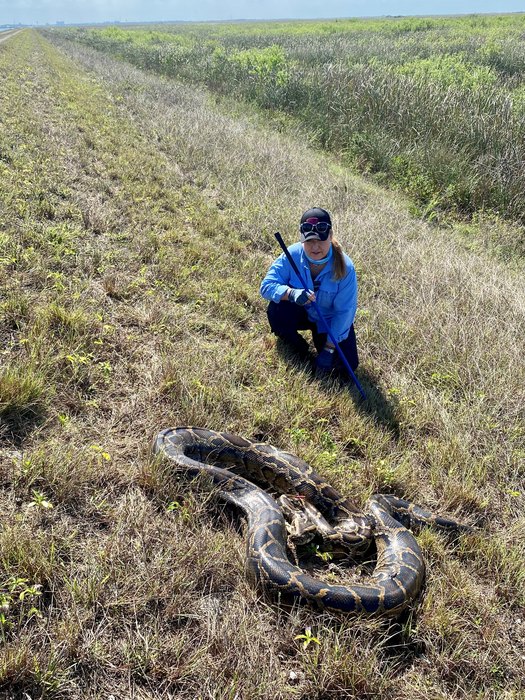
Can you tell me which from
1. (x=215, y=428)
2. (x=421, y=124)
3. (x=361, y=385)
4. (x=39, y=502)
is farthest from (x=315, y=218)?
(x=421, y=124)

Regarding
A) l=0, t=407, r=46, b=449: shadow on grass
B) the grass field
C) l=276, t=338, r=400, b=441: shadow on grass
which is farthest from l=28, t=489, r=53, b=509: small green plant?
l=276, t=338, r=400, b=441: shadow on grass

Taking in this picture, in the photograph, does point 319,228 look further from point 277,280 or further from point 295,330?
point 295,330

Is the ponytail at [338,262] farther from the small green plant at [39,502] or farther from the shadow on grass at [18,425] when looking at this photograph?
the small green plant at [39,502]

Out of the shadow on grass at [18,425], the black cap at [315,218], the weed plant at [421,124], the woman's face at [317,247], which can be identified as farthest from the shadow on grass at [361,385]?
the weed plant at [421,124]

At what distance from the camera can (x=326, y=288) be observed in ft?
16.6

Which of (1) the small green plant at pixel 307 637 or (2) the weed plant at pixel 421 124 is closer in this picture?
(1) the small green plant at pixel 307 637

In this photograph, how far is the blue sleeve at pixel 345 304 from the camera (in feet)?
16.4

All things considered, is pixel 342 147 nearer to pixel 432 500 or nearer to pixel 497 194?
pixel 497 194

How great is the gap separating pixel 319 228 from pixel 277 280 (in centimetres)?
87

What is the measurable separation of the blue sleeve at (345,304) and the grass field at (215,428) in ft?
2.09

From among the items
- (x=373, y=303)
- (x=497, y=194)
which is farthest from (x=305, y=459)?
(x=497, y=194)

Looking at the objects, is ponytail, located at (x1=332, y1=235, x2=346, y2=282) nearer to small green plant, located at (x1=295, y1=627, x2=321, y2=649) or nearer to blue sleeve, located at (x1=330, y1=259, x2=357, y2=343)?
blue sleeve, located at (x1=330, y1=259, x2=357, y2=343)

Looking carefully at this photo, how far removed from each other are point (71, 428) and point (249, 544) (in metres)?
1.70

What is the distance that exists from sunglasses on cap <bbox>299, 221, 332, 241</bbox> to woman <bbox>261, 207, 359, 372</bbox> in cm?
1
